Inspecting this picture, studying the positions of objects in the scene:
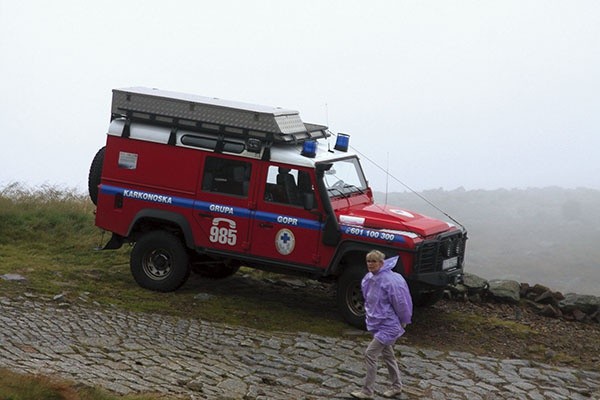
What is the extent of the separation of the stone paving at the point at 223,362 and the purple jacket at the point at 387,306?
77 centimetres

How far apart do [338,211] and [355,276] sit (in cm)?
94

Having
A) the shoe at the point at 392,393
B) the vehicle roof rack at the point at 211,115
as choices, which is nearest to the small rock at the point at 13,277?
the vehicle roof rack at the point at 211,115

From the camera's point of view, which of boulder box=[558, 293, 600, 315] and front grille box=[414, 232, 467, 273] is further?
boulder box=[558, 293, 600, 315]

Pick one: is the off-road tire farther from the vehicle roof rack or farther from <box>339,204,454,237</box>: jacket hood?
<box>339,204,454,237</box>: jacket hood

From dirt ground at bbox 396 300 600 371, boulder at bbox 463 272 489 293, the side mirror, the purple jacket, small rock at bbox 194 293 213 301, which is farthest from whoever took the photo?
boulder at bbox 463 272 489 293

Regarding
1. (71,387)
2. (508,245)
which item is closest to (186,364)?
(71,387)

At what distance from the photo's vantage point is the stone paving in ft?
32.1

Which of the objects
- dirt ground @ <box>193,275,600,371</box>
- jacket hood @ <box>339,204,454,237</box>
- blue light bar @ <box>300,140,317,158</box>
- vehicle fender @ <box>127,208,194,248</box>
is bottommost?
dirt ground @ <box>193,275,600,371</box>

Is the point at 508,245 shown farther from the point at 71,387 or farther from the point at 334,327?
the point at 71,387

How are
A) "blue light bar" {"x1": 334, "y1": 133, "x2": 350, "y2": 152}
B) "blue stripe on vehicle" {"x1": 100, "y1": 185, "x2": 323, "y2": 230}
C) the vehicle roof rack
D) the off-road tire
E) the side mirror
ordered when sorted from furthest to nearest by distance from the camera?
the off-road tire < "blue light bar" {"x1": 334, "y1": 133, "x2": 350, "y2": 152} < the vehicle roof rack < "blue stripe on vehicle" {"x1": 100, "y1": 185, "x2": 323, "y2": 230} < the side mirror

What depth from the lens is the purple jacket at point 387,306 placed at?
969cm

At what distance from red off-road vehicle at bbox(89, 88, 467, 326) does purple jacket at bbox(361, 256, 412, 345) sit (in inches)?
102

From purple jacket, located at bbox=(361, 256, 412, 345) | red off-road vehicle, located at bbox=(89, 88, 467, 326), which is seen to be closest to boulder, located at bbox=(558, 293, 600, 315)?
red off-road vehicle, located at bbox=(89, 88, 467, 326)

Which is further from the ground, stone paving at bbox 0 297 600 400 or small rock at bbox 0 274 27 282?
small rock at bbox 0 274 27 282
